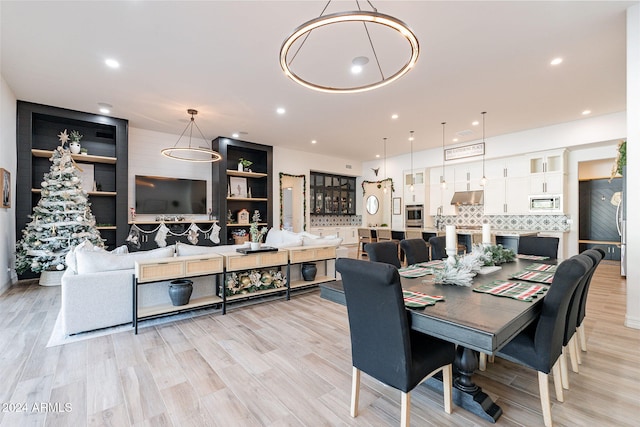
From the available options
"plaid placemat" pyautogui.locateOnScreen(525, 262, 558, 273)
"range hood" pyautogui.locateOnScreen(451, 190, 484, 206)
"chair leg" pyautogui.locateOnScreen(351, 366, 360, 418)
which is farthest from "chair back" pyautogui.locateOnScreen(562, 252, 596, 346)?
"range hood" pyautogui.locateOnScreen(451, 190, 484, 206)

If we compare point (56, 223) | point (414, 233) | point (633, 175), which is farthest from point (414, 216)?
point (56, 223)

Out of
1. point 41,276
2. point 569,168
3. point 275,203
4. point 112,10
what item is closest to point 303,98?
point 112,10

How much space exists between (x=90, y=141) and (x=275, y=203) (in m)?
4.41

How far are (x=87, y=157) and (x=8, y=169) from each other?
1243 millimetres

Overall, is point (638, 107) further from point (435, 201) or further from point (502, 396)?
point (435, 201)

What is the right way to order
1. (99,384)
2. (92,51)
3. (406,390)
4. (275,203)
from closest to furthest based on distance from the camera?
(406,390)
(99,384)
(92,51)
(275,203)

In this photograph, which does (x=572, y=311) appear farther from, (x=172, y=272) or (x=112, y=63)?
(x=112, y=63)

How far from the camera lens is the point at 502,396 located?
203 centimetres

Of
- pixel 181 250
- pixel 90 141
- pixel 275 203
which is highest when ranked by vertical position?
pixel 90 141

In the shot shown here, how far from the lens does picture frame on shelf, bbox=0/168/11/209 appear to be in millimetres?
4370

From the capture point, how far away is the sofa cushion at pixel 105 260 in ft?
10.4

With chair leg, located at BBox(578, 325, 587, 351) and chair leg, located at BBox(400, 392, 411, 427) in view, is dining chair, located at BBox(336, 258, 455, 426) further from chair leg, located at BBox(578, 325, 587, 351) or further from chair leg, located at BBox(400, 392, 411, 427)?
chair leg, located at BBox(578, 325, 587, 351)

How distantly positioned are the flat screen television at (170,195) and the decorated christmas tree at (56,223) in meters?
1.40

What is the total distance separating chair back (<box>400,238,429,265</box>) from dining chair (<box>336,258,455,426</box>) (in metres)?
1.56
